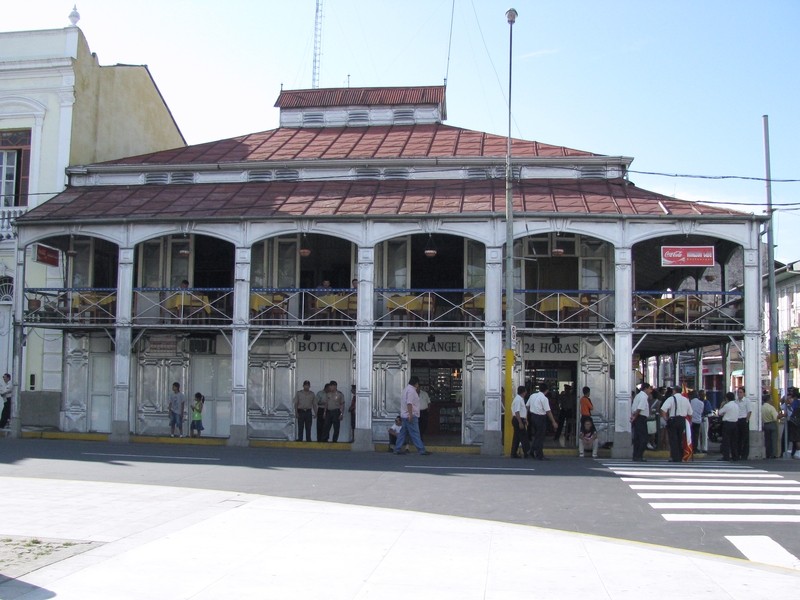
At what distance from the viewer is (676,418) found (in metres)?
16.9

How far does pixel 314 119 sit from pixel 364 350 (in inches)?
434

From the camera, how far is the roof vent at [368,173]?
73.7 feet

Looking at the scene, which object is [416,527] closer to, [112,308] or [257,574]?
[257,574]

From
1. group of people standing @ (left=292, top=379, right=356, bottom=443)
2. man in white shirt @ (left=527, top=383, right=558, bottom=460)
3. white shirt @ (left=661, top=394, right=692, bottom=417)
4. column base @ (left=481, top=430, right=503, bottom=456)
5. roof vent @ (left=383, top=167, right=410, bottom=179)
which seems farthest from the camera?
roof vent @ (left=383, top=167, right=410, bottom=179)

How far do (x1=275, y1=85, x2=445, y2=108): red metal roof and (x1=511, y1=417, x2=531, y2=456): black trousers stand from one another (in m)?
12.9

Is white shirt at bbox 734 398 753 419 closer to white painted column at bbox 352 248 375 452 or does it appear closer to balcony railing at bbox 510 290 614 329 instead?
balcony railing at bbox 510 290 614 329

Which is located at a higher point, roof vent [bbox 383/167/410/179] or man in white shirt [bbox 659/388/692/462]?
roof vent [bbox 383/167/410/179]

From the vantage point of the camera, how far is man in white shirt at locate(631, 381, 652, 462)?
17.2 m

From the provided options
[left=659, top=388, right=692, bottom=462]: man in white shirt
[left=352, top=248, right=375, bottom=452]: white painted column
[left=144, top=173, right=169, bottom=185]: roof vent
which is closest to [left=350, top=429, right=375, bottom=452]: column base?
[left=352, top=248, right=375, bottom=452]: white painted column

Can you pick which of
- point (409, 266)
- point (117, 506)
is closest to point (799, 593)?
point (117, 506)

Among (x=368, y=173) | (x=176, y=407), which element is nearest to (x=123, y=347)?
(x=176, y=407)

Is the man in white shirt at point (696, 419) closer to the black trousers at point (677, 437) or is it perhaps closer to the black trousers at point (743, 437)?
the black trousers at point (743, 437)

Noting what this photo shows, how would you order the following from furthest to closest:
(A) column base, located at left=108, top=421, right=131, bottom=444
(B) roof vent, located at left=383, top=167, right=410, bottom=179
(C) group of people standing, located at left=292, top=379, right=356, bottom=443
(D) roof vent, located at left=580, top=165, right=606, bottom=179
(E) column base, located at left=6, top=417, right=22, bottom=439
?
1. (B) roof vent, located at left=383, top=167, right=410, bottom=179
2. (D) roof vent, located at left=580, top=165, right=606, bottom=179
3. (E) column base, located at left=6, top=417, right=22, bottom=439
4. (C) group of people standing, located at left=292, top=379, right=356, bottom=443
5. (A) column base, located at left=108, top=421, right=131, bottom=444

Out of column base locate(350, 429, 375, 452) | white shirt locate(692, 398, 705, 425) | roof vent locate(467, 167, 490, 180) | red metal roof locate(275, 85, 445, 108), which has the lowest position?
column base locate(350, 429, 375, 452)
